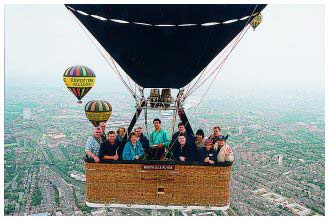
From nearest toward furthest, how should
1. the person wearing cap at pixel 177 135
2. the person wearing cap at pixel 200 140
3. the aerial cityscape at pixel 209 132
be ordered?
the person wearing cap at pixel 177 135
the person wearing cap at pixel 200 140
the aerial cityscape at pixel 209 132

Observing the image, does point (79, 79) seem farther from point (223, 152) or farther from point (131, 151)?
point (223, 152)

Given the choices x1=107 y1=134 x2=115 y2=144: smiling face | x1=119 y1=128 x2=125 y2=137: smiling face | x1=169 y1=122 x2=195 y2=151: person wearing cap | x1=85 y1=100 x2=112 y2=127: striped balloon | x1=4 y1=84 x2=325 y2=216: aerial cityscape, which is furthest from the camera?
x1=4 y1=84 x2=325 y2=216: aerial cityscape

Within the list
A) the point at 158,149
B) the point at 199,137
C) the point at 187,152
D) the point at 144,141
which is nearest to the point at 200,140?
the point at 199,137

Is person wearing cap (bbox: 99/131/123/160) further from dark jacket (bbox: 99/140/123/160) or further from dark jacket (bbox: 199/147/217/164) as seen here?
dark jacket (bbox: 199/147/217/164)

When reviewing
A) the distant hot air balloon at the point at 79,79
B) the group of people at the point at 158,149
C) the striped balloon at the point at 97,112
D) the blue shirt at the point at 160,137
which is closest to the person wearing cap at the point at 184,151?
the group of people at the point at 158,149

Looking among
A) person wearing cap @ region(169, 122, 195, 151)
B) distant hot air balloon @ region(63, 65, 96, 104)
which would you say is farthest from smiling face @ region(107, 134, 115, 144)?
distant hot air balloon @ region(63, 65, 96, 104)

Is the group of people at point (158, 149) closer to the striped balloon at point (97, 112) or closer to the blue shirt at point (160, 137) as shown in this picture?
the blue shirt at point (160, 137)

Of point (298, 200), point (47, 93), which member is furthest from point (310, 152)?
point (47, 93)

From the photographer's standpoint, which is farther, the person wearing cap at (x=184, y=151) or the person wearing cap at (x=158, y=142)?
the person wearing cap at (x=158, y=142)

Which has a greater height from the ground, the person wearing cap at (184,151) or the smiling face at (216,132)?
the smiling face at (216,132)
